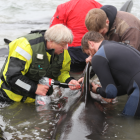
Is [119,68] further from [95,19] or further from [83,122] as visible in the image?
[95,19]

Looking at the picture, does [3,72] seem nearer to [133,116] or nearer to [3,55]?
[133,116]

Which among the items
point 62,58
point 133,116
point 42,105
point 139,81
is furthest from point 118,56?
point 42,105

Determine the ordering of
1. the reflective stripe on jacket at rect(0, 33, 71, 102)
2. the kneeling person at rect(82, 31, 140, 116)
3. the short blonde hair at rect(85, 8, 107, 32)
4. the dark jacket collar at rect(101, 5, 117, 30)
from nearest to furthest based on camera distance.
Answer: the kneeling person at rect(82, 31, 140, 116), the reflective stripe on jacket at rect(0, 33, 71, 102), the short blonde hair at rect(85, 8, 107, 32), the dark jacket collar at rect(101, 5, 117, 30)

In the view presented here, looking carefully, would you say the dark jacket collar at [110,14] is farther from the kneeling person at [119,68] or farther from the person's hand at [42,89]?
the person's hand at [42,89]

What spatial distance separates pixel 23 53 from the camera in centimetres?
331

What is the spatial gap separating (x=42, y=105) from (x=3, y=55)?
4.09m

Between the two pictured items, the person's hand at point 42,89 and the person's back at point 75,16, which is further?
the person's back at point 75,16

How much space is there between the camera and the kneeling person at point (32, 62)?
132 inches

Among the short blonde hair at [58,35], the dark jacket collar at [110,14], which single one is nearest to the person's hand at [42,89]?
the short blonde hair at [58,35]

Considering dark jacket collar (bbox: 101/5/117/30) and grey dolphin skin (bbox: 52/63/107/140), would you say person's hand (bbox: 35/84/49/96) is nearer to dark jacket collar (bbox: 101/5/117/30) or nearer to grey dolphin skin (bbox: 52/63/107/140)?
grey dolphin skin (bbox: 52/63/107/140)

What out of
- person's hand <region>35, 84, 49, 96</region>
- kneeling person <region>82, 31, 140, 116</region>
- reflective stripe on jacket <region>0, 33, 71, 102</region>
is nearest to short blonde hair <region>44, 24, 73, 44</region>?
reflective stripe on jacket <region>0, 33, 71, 102</region>

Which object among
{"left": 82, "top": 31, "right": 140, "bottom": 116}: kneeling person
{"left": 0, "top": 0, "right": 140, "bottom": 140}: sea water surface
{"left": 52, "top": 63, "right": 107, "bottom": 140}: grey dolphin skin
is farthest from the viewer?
{"left": 82, "top": 31, "right": 140, "bottom": 116}: kneeling person

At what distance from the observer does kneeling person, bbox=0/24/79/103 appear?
11.0 ft

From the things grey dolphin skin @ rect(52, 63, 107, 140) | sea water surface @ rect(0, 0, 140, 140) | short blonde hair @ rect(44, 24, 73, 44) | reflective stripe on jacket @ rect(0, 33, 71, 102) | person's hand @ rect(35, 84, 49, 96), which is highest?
short blonde hair @ rect(44, 24, 73, 44)
